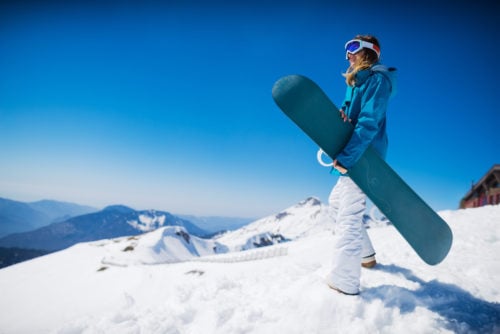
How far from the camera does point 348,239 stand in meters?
3.29

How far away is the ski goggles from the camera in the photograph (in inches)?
141

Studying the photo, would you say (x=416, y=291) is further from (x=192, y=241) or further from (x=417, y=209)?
(x=192, y=241)

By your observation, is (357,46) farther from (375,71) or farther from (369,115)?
(369,115)

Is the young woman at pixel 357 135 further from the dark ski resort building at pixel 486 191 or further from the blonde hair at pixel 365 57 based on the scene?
the dark ski resort building at pixel 486 191

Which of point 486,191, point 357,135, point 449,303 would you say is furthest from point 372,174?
point 486,191

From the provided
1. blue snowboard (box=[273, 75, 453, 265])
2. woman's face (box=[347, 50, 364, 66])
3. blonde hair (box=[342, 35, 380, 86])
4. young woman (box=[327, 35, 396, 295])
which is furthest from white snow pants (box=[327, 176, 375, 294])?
woman's face (box=[347, 50, 364, 66])

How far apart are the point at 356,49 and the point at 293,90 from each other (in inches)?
42.2

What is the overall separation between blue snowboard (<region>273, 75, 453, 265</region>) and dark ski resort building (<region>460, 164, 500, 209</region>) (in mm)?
20275

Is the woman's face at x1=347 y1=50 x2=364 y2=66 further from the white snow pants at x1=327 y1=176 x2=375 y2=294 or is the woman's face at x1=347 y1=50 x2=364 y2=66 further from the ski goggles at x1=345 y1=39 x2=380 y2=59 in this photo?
the white snow pants at x1=327 y1=176 x2=375 y2=294

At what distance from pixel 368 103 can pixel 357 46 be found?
1029 millimetres

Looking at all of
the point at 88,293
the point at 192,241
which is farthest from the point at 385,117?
the point at 192,241

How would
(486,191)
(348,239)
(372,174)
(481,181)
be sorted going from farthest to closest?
(481,181) → (486,191) → (372,174) → (348,239)

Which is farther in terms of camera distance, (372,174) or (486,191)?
(486,191)

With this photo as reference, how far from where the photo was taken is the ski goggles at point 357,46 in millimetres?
3578
